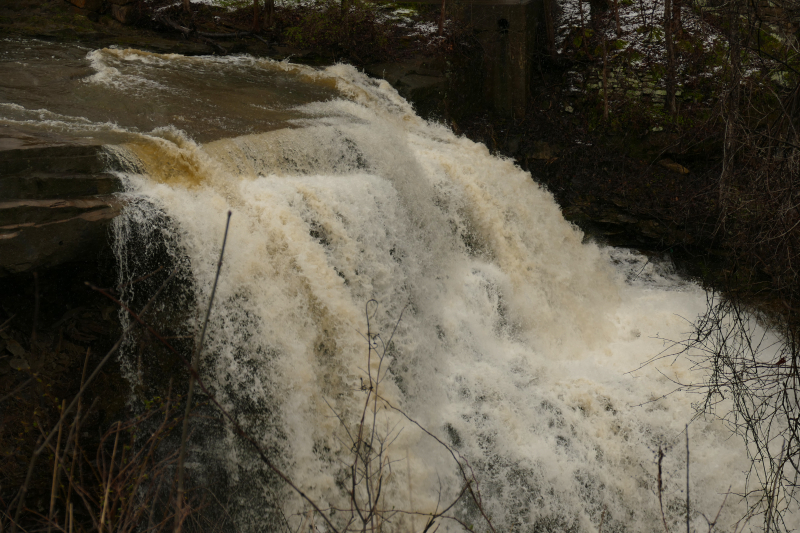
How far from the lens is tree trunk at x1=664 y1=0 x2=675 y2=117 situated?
872 cm

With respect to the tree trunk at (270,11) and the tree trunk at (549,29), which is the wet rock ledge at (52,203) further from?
the tree trunk at (549,29)

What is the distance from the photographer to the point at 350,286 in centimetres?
495

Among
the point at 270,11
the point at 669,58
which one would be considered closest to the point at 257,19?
the point at 270,11

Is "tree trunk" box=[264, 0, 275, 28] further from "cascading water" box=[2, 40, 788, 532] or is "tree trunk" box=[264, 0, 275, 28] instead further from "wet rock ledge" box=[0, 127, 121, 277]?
"wet rock ledge" box=[0, 127, 121, 277]

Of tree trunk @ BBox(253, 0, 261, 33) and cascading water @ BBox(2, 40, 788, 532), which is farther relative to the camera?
tree trunk @ BBox(253, 0, 261, 33)

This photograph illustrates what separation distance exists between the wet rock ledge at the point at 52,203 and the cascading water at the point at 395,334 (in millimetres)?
171

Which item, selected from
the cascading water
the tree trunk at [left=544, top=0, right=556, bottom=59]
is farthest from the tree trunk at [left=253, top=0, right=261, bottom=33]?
the tree trunk at [left=544, top=0, right=556, bottom=59]

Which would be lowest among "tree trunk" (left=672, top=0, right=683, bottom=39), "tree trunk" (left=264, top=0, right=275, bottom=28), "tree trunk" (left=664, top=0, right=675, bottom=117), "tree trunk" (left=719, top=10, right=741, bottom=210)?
"tree trunk" (left=719, top=10, right=741, bottom=210)

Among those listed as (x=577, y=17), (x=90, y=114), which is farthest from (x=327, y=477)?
(x=577, y=17)

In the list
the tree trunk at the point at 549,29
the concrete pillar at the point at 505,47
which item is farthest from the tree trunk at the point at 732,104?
the tree trunk at the point at 549,29

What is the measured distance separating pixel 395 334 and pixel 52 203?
2757 millimetres

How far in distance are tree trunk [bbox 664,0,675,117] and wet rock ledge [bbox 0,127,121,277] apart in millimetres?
7915

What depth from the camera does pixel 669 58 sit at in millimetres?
9016

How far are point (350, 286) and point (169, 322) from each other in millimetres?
1416
